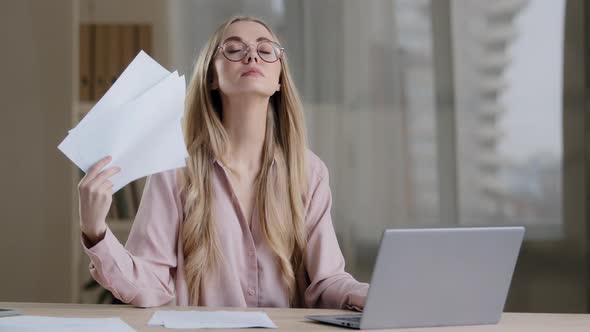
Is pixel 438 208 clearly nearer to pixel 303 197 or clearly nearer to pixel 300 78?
pixel 300 78

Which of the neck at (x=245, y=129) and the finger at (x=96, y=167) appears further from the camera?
the neck at (x=245, y=129)

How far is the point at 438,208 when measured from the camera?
134 inches

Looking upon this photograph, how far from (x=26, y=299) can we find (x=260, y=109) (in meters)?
2.12

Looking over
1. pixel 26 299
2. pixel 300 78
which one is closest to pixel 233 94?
pixel 300 78

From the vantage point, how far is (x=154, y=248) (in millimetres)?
1740

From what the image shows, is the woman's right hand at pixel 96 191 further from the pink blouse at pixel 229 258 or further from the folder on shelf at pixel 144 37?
the folder on shelf at pixel 144 37

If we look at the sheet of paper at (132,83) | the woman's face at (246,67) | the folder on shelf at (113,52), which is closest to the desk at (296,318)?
the sheet of paper at (132,83)

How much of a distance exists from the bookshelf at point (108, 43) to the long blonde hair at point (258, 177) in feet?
5.23

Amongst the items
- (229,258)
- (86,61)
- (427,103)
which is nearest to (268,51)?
(229,258)

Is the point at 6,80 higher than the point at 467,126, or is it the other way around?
the point at 6,80

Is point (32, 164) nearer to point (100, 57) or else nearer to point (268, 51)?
point (100, 57)

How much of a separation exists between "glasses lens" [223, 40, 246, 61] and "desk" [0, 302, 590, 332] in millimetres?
564

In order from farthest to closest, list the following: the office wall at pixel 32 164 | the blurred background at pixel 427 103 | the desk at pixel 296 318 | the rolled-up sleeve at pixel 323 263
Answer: the office wall at pixel 32 164 → the blurred background at pixel 427 103 → the rolled-up sleeve at pixel 323 263 → the desk at pixel 296 318

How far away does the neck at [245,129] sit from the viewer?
184 cm
